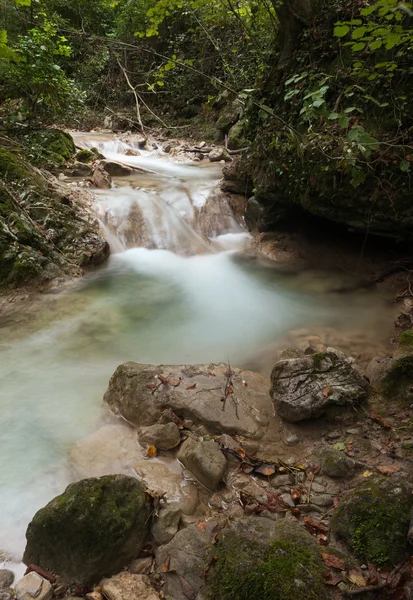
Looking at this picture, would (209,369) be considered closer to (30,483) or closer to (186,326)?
(186,326)

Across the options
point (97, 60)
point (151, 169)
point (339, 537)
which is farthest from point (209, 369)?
point (97, 60)

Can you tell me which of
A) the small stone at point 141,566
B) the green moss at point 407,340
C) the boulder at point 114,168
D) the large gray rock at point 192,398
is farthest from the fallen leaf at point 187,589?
the boulder at point 114,168

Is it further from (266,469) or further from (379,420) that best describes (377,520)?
(379,420)

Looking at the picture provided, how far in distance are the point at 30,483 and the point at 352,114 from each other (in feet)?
19.5

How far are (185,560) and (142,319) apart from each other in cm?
358

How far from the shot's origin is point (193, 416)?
336cm

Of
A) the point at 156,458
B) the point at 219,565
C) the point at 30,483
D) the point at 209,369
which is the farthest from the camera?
the point at 209,369

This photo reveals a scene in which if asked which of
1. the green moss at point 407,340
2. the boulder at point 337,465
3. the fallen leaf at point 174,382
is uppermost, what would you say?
the green moss at point 407,340

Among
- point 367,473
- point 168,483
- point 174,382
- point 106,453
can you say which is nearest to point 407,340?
point 367,473

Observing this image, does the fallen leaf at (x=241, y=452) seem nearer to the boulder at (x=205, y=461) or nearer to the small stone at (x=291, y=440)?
the boulder at (x=205, y=461)

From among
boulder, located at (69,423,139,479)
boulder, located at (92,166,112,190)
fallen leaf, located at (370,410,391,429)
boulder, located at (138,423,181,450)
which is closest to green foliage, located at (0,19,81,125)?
boulder, located at (92,166,112,190)

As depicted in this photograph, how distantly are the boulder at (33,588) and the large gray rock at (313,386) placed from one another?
208cm

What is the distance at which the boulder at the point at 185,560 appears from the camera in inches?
79.7

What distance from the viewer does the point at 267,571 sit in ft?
6.13
